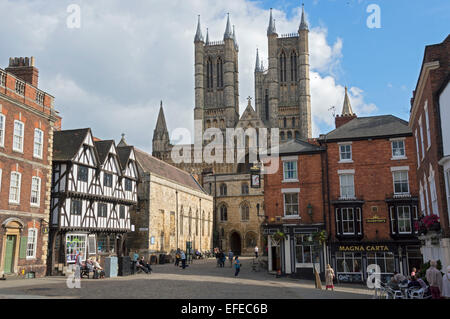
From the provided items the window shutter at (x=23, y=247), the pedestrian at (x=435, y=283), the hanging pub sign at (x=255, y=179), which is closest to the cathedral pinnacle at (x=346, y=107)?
the hanging pub sign at (x=255, y=179)

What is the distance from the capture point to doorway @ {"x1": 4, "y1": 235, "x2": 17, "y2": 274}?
68.2ft

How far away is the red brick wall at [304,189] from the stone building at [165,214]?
12715mm

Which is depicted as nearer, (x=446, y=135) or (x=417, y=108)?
(x=446, y=135)

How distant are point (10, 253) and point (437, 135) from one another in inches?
776

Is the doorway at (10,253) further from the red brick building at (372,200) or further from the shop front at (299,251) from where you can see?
the red brick building at (372,200)

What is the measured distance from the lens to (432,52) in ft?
51.9

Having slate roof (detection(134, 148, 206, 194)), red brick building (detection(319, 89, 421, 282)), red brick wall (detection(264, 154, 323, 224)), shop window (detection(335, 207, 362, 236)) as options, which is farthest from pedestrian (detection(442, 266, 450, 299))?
slate roof (detection(134, 148, 206, 194))

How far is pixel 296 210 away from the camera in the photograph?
28.0 meters

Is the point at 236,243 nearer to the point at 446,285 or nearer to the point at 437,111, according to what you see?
the point at 437,111

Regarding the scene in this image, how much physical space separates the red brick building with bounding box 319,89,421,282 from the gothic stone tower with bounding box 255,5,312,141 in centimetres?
6075

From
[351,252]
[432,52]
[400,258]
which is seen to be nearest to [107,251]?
[351,252]

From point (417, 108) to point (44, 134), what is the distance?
763 inches

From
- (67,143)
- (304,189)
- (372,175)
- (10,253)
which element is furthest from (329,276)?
(67,143)

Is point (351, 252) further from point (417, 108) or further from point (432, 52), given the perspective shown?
point (432, 52)
